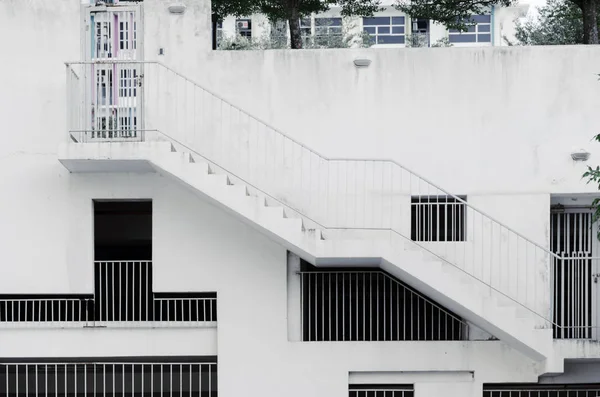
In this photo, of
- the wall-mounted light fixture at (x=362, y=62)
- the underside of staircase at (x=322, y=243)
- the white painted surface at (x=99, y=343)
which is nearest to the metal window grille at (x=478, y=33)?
the wall-mounted light fixture at (x=362, y=62)

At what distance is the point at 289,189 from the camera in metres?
14.0

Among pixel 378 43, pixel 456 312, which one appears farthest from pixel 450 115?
pixel 378 43

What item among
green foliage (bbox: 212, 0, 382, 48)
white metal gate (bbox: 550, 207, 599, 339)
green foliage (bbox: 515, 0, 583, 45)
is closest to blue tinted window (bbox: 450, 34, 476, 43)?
green foliage (bbox: 515, 0, 583, 45)

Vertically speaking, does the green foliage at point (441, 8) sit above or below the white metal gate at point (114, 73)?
above

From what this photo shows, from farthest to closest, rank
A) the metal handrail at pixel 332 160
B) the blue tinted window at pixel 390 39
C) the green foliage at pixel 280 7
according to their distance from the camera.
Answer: the blue tinted window at pixel 390 39 < the green foliage at pixel 280 7 < the metal handrail at pixel 332 160

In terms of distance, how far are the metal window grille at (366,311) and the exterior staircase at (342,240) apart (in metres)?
0.64

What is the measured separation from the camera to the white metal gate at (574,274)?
→ 14.2 meters

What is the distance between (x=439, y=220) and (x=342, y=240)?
2159 mm

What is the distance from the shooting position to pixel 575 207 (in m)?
14.5

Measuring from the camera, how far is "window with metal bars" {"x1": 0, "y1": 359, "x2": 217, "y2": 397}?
1423cm

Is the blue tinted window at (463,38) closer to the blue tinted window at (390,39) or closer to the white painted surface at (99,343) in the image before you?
the blue tinted window at (390,39)

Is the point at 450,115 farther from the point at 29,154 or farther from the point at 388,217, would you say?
the point at 29,154

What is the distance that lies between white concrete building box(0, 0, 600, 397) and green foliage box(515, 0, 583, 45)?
895 cm

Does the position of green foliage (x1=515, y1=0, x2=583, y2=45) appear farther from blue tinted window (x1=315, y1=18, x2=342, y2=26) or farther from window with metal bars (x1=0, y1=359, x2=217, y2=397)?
blue tinted window (x1=315, y1=18, x2=342, y2=26)
